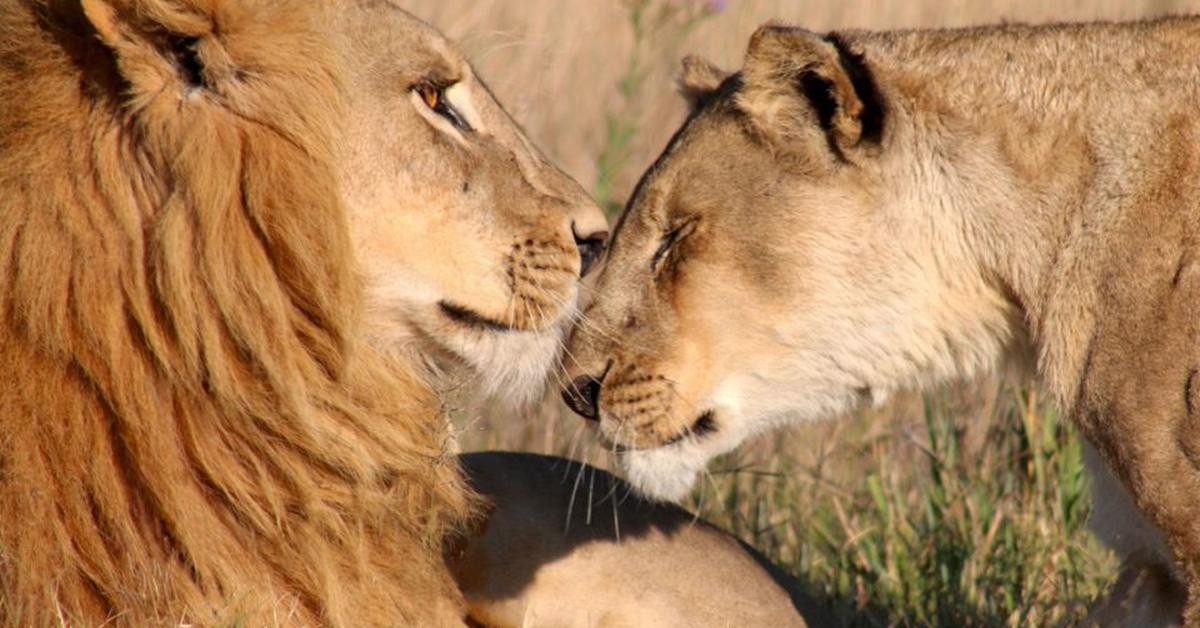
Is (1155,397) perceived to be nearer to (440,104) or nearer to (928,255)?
(928,255)

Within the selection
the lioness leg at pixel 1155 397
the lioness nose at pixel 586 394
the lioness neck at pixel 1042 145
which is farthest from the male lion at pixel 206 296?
the lioness leg at pixel 1155 397

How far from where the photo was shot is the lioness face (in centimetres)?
308

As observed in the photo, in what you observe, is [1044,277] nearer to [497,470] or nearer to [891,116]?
[891,116]

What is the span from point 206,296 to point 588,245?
2.61 ft

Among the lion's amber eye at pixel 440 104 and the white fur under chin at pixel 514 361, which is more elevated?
the lion's amber eye at pixel 440 104

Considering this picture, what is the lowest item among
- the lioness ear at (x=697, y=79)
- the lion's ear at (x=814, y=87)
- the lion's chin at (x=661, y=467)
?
the lion's chin at (x=661, y=467)

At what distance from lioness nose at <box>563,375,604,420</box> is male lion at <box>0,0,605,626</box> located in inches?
24.2

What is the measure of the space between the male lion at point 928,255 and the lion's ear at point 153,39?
116 centimetres

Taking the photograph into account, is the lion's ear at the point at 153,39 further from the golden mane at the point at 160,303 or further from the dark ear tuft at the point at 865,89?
the dark ear tuft at the point at 865,89

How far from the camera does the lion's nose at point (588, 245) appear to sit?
3299 mm

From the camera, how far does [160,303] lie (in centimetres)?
288

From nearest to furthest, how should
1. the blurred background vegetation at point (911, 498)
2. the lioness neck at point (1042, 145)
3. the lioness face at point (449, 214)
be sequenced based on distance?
the lioness face at point (449, 214), the lioness neck at point (1042, 145), the blurred background vegetation at point (911, 498)

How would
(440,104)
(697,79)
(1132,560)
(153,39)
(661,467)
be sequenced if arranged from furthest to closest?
(697,79) < (661,467) < (1132,560) < (440,104) < (153,39)

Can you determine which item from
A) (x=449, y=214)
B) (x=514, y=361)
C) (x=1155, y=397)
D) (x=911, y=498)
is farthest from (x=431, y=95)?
(x=911, y=498)
